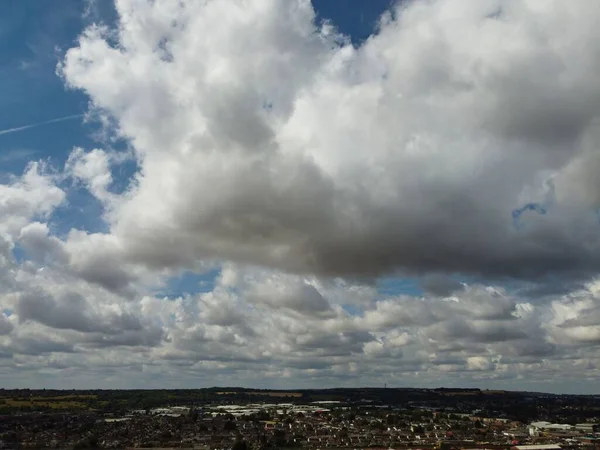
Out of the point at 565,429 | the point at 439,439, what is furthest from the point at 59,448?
the point at 565,429

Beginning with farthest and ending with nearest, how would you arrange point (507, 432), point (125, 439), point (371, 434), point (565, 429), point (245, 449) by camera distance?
point (565, 429) < point (507, 432) < point (371, 434) < point (125, 439) < point (245, 449)

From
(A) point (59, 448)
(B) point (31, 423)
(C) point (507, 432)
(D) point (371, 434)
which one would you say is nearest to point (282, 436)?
(D) point (371, 434)

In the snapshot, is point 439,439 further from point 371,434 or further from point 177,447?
point 177,447

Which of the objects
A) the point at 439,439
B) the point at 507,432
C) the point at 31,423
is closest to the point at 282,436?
the point at 439,439

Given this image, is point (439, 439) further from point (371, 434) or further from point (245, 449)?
point (245, 449)

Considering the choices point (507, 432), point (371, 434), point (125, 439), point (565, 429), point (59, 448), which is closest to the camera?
point (59, 448)

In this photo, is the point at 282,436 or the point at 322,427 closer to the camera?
the point at 282,436

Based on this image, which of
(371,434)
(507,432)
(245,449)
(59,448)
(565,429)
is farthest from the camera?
(565,429)

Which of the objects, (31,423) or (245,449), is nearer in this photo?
(245,449)

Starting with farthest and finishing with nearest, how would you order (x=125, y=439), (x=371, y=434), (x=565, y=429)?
1. (x=565, y=429)
2. (x=371, y=434)
3. (x=125, y=439)
